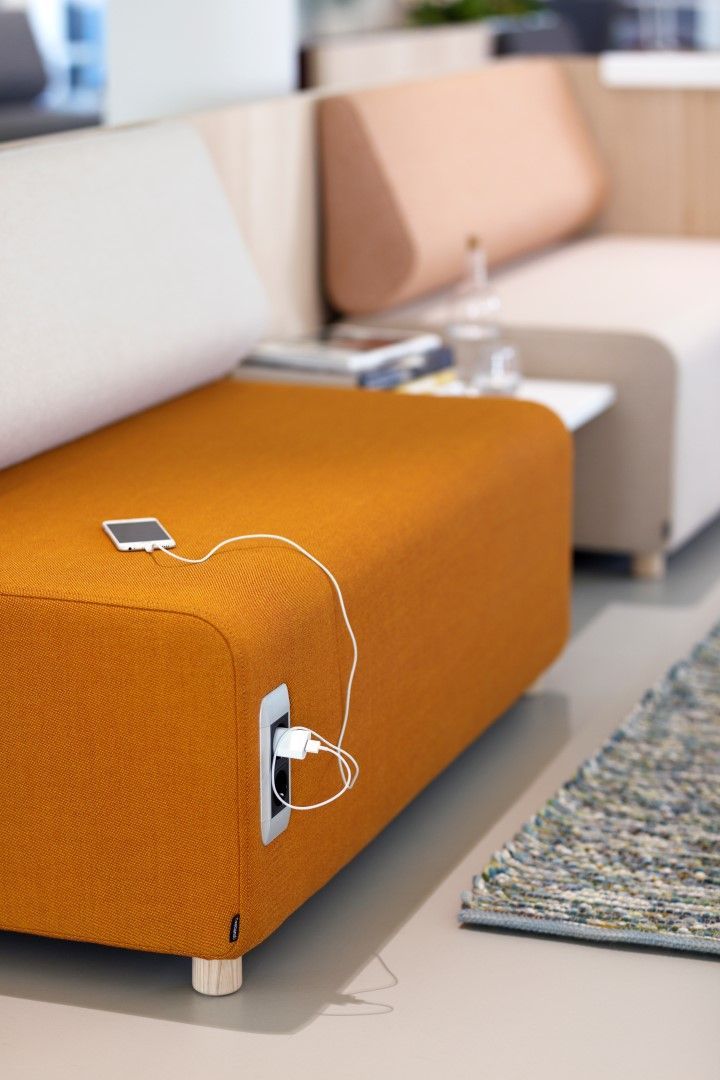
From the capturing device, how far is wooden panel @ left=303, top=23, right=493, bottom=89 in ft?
21.1

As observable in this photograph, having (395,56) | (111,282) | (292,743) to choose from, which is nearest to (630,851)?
(292,743)

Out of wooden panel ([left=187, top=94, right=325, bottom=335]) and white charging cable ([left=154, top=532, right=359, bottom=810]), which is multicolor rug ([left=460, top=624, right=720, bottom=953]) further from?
wooden panel ([left=187, top=94, right=325, bottom=335])

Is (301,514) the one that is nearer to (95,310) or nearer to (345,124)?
(95,310)

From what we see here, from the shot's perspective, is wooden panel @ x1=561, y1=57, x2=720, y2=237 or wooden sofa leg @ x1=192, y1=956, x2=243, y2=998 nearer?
wooden sofa leg @ x1=192, y1=956, x2=243, y2=998

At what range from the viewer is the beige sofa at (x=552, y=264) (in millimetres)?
3766

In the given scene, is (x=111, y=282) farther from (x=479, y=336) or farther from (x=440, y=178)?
(x=440, y=178)

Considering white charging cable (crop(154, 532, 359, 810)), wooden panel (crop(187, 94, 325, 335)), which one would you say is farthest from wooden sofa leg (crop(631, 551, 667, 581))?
white charging cable (crop(154, 532, 359, 810))

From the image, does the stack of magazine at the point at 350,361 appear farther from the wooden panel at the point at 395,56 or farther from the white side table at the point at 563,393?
the wooden panel at the point at 395,56

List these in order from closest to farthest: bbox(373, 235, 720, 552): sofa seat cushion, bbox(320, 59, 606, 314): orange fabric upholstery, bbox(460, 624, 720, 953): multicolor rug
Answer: bbox(460, 624, 720, 953): multicolor rug, bbox(373, 235, 720, 552): sofa seat cushion, bbox(320, 59, 606, 314): orange fabric upholstery

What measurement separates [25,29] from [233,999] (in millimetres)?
6258

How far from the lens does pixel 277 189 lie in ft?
12.3

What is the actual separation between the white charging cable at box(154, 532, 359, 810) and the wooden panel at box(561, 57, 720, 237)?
2.91 m

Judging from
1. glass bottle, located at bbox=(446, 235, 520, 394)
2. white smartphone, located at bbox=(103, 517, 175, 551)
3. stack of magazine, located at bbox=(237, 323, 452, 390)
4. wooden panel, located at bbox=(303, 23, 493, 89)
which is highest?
white smartphone, located at bbox=(103, 517, 175, 551)

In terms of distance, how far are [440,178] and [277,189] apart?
1.66 feet
